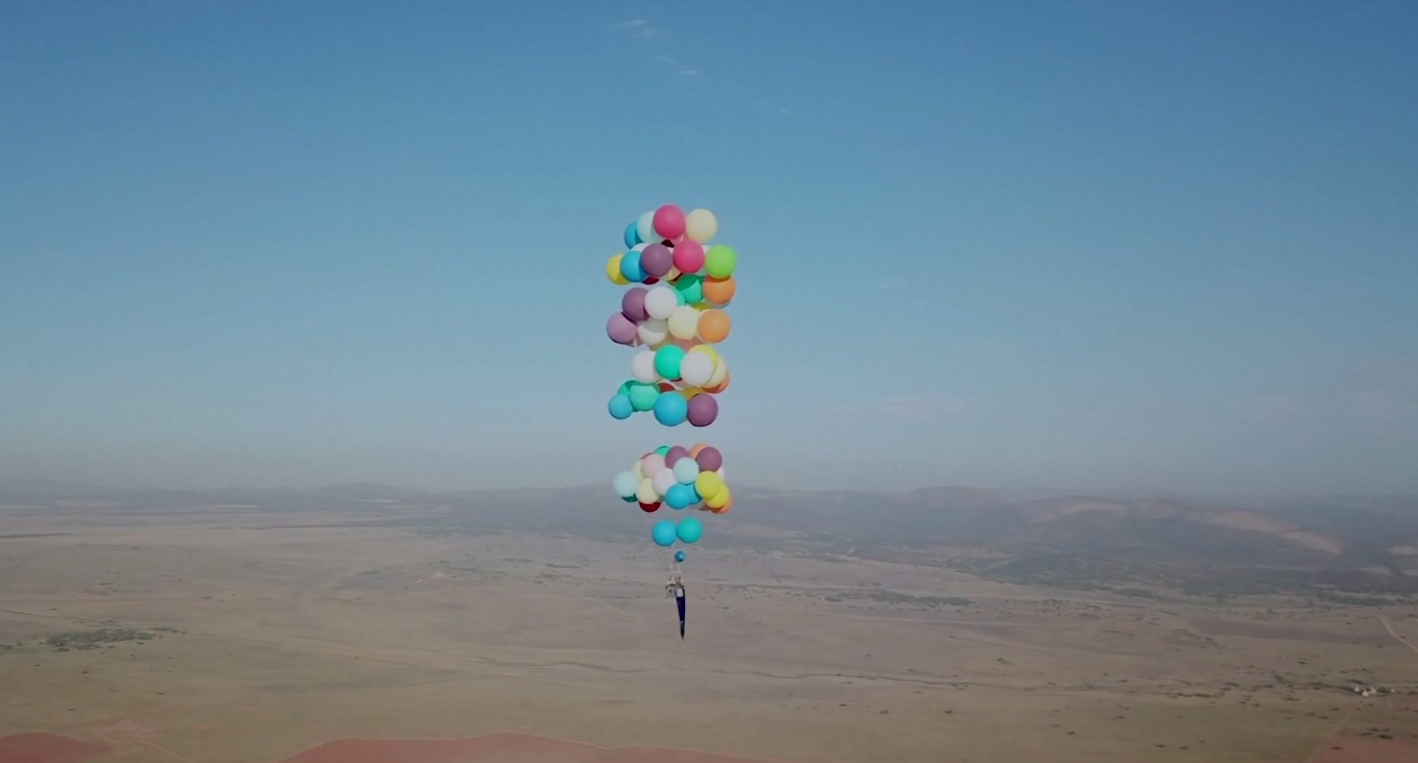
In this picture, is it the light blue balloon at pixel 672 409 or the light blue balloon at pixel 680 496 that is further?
the light blue balloon at pixel 680 496

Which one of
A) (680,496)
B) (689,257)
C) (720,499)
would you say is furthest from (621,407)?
(689,257)

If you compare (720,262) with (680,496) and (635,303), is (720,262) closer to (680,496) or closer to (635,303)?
(635,303)

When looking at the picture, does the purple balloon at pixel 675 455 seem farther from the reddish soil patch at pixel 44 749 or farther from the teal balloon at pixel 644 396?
the reddish soil patch at pixel 44 749

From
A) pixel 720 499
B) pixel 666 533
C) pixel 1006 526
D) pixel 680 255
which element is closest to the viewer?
pixel 680 255

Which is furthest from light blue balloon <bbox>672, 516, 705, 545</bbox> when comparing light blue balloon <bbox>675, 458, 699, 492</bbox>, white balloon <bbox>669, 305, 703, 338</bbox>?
white balloon <bbox>669, 305, 703, 338</bbox>

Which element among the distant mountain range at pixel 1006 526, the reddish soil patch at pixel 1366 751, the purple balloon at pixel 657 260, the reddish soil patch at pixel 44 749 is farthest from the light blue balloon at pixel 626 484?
the distant mountain range at pixel 1006 526

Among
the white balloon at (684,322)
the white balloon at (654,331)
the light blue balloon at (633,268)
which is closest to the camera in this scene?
the white balloon at (684,322)

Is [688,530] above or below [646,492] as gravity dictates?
below
